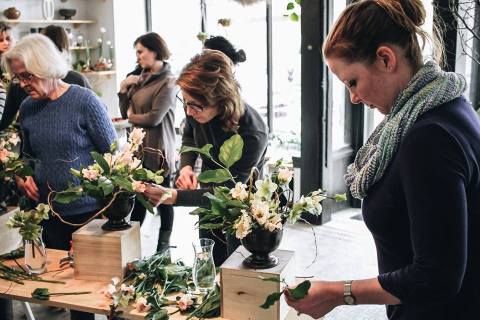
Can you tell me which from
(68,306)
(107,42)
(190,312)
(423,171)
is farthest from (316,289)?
(107,42)

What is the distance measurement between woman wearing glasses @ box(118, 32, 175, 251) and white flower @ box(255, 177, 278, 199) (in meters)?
2.42

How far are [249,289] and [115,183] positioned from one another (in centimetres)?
59

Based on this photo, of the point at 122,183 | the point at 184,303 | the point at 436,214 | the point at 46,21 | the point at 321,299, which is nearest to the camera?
the point at 436,214

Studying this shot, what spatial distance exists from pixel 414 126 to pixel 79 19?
6654 millimetres

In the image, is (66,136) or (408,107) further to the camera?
(66,136)

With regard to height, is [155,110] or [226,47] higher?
[226,47]

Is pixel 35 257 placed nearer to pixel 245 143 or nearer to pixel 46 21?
A: pixel 245 143

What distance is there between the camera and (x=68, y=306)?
178 cm

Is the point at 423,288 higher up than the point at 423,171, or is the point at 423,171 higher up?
the point at 423,171

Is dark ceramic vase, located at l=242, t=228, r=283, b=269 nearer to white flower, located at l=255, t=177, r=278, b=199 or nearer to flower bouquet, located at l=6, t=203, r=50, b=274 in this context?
white flower, located at l=255, t=177, r=278, b=199

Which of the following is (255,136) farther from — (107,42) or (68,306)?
(107,42)

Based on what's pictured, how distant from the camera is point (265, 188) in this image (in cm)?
155

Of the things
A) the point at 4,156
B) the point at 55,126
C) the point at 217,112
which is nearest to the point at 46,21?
the point at 55,126

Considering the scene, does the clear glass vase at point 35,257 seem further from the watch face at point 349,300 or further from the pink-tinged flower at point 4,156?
the watch face at point 349,300
